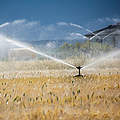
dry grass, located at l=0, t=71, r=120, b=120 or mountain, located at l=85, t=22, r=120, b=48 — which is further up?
mountain, located at l=85, t=22, r=120, b=48

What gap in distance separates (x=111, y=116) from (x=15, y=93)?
6.66ft

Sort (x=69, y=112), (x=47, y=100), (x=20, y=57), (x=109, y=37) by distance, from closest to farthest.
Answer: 1. (x=69, y=112)
2. (x=47, y=100)
3. (x=20, y=57)
4. (x=109, y=37)

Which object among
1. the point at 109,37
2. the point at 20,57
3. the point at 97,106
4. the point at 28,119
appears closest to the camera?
the point at 28,119

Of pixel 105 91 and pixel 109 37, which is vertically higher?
pixel 109 37

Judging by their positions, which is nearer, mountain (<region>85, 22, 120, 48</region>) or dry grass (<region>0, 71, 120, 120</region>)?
dry grass (<region>0, 71, 120, 120</region>)

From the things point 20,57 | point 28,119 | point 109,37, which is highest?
point 109,37

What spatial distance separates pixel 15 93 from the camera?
14.3ft

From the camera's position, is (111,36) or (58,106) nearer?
(58,106)

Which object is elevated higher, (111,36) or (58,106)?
(111,36)

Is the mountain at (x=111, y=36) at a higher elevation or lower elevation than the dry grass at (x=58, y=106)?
higher

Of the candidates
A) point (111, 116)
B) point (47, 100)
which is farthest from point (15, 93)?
point (111, 116)

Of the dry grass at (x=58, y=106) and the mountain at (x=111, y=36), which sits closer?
the dry grass at (x=58, y=106)

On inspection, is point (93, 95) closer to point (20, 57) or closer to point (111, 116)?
point (111, 116)

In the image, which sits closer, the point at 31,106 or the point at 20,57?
the point at 31,106
